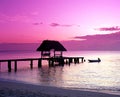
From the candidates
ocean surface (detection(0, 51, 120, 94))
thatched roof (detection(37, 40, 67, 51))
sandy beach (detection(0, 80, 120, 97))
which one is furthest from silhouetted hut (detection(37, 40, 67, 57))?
sandy beach (detection(0, 80, 120, 97))

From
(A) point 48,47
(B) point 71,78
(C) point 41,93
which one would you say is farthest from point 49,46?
(C) point 41,93

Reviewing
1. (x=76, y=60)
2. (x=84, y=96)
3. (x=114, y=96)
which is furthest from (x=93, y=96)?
(x=76, y=60)

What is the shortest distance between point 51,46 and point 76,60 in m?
13.3

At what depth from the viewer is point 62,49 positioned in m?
57.7

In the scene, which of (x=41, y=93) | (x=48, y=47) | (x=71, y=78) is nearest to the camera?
(x=41, y=93)

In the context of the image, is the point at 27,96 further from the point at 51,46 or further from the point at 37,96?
the point at 51,46

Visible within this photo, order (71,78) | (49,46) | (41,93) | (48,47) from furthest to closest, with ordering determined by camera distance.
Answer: (49,46), (48,47), (71,78), (41,93)

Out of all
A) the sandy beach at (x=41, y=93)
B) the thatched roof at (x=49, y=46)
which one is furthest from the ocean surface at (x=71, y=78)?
the thatched roof at (x=49, y=46)

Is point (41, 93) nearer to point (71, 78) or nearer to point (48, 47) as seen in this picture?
point (71, 78)

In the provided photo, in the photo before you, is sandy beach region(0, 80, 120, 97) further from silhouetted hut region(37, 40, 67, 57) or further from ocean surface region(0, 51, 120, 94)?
silhouetted hut region(37, 40, 67, 57)

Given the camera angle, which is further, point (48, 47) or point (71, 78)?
point (48, 47)

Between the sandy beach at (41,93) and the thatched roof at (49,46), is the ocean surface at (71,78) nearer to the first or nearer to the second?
the sandy beach at (41,93)

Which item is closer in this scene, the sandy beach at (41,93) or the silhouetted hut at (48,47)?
the sandy beach at (41,93)

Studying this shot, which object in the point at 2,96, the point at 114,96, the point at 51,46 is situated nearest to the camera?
the point at 2,96
